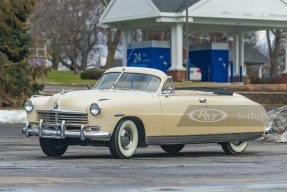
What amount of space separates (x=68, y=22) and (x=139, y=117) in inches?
2825

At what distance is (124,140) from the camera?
14.7 m

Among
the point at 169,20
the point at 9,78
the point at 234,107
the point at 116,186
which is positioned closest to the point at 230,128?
the point at 234,107

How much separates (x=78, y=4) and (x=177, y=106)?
231 feet

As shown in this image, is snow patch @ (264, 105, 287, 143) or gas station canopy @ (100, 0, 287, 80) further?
gas station canopy @ (100, 0, 287, 80)

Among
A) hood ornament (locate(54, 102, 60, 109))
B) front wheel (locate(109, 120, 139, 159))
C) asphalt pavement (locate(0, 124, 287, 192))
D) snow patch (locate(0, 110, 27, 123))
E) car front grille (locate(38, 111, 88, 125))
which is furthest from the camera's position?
snow patch (locate(0, 110, 27, 123))

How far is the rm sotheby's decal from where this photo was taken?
15.9 meters

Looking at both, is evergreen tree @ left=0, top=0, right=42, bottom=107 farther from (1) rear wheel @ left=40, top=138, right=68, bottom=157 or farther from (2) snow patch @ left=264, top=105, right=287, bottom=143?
(1) rear wheel @ left=40, top=138, right=68, bottom=157

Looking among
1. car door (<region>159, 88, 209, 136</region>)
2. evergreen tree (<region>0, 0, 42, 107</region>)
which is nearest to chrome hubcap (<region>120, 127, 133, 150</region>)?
car door (<region>159, 88, 209, 136</region>)

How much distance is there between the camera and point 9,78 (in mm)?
34062

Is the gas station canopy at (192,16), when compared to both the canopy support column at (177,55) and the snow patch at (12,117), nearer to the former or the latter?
the canopy support column at (177,55)

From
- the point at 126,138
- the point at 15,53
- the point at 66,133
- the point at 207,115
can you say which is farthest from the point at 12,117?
the point at 66,133

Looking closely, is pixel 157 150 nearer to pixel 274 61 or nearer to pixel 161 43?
pixel 161 43

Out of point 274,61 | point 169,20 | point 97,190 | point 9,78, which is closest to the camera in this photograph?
point 97,190

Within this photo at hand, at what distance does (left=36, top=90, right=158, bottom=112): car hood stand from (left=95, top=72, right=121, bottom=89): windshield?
19.2 inches
